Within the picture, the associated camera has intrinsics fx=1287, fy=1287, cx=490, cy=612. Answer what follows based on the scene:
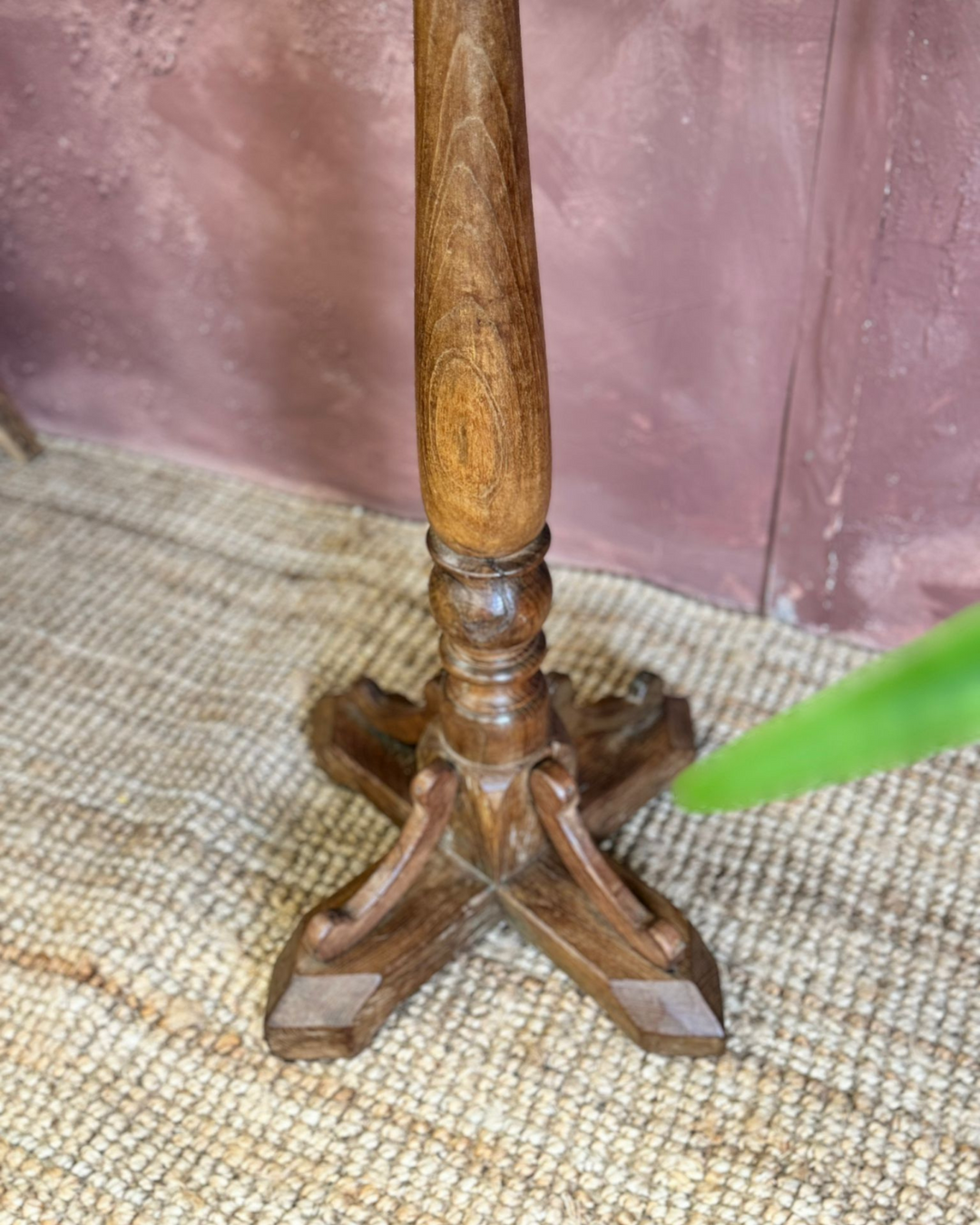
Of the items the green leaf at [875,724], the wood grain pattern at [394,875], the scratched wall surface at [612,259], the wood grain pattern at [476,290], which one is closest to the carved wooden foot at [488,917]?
the wood grain pattern at [394,875]

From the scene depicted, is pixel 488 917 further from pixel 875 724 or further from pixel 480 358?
pixel 875 724

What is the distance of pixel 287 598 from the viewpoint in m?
1.35

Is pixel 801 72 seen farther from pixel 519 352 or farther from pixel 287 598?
pixel 287 598

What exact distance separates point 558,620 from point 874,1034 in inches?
20.2

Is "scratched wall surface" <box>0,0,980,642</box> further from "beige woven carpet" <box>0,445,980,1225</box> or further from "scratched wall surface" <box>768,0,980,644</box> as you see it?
"beige woven carpet" <box>0,445,980,1225</box>

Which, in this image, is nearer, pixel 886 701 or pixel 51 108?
pixel 886 701

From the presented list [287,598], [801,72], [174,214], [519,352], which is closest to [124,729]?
[287,598]

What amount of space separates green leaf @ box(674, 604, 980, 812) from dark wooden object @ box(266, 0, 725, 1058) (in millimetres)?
489

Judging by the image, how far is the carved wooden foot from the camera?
917 mm

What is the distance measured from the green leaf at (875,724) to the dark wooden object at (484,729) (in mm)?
489

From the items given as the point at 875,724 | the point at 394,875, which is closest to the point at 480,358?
the point at 394,875

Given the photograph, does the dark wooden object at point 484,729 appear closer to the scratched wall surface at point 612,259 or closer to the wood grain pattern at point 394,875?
the wood grain pattern at point 394,875

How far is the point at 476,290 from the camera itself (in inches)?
27.5

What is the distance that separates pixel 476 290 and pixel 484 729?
0.33 meters
